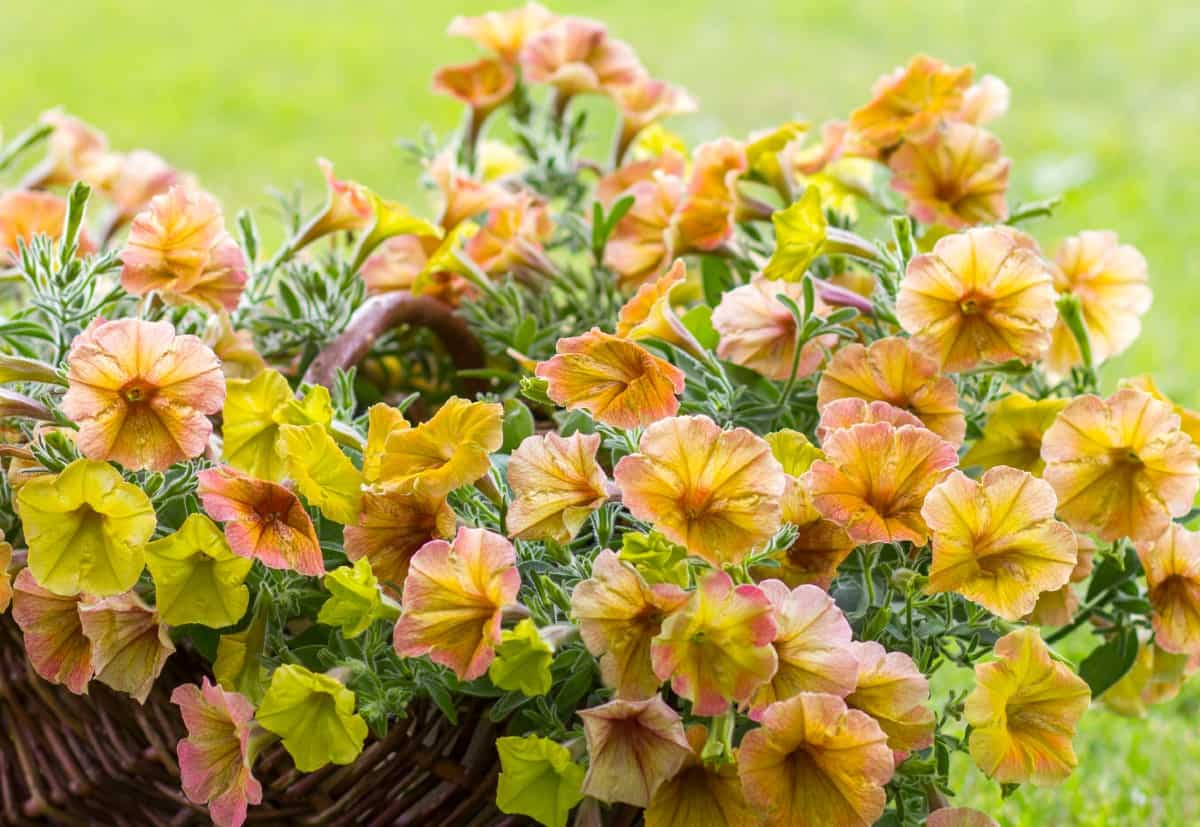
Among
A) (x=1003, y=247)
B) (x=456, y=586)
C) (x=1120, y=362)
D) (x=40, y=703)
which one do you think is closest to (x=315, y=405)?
(x=456, y=586)

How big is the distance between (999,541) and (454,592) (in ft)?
0.94

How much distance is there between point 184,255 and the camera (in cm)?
90

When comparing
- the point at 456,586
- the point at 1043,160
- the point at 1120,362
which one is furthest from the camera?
the point at 1043,160

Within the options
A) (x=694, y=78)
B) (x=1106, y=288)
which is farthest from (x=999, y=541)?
(x=694, y=78)

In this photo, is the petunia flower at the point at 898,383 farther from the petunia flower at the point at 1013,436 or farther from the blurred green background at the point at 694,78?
the blurred green background at the point at 694,78

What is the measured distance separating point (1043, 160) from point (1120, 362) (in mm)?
1351

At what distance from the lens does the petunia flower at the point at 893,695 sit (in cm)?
72

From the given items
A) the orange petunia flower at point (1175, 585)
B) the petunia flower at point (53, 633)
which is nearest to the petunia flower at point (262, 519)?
the petunia flower at point (53, 633)

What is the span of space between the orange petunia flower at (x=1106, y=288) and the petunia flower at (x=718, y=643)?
0.46m

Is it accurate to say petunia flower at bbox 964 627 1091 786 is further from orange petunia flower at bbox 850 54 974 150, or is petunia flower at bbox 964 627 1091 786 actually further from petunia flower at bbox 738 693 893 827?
orange petunia flower at bbox 850 54 974 150

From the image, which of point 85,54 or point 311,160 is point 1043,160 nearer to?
point 311,160

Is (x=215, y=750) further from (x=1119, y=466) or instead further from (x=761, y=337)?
(x=1119, y=466)

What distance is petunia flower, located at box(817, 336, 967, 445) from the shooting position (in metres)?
0.84

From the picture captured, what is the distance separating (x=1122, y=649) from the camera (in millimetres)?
916
